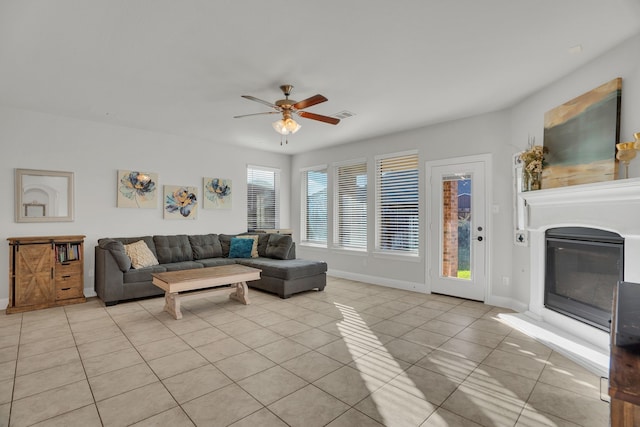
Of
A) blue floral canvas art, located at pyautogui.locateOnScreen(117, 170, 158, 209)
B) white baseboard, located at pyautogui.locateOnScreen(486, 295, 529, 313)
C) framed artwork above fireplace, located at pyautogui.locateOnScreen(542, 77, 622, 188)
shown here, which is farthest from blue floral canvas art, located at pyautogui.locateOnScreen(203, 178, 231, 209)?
framed artwork above fireplace, located at pyautogui.locateOnScreen(542, 77, 622, 188)

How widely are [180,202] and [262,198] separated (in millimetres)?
1909

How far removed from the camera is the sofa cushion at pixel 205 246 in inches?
229

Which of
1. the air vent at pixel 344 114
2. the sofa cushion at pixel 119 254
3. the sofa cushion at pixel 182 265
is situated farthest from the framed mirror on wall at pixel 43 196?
the air vent at pixel 344 114

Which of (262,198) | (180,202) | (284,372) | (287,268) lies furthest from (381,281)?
(180,202)

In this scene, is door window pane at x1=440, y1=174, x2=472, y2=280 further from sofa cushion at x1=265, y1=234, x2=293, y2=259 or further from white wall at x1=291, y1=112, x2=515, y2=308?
sofa cushion at x1=265, y1=234, x2=293, y2=259

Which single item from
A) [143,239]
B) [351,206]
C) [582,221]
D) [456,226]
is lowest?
[143,239]

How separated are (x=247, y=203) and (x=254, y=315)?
3.43 metres

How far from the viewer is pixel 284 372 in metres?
2.56

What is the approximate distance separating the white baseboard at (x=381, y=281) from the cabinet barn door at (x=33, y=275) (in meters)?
4.69

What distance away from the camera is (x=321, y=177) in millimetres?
7121

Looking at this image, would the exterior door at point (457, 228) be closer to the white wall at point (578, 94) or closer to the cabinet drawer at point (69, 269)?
the white wall at point (578, 94)

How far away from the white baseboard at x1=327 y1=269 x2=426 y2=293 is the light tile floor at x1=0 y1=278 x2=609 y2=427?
118cm

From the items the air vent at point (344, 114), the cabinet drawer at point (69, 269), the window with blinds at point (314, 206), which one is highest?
the air vent at point (344, 114)

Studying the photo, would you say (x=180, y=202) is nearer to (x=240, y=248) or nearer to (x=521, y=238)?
(x=240, y=248)
